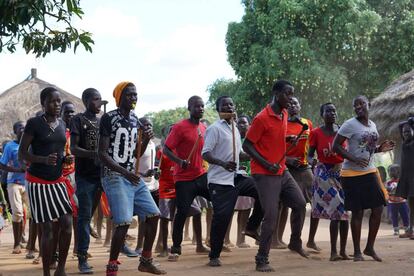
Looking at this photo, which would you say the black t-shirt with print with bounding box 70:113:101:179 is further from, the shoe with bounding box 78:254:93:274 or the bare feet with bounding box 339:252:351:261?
the bare feet with bounding box 339:252:351:261

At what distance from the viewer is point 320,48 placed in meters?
27.9

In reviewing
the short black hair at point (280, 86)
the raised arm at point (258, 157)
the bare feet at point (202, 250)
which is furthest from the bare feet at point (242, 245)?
the short black hair at point (280, 86)

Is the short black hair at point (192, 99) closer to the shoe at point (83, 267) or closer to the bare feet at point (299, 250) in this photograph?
the bare feet at point (299, 250)

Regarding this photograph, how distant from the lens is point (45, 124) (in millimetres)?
7582

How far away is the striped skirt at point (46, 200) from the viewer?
→ 7.46m

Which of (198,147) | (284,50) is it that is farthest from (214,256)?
(284,50)

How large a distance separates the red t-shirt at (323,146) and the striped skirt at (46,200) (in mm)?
3433

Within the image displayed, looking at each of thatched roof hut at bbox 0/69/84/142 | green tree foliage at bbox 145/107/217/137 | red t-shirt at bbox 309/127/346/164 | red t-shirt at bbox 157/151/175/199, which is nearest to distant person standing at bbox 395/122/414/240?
red t-shirt at bbox 309/127/346/164

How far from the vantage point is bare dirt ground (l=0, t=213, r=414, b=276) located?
820 cm

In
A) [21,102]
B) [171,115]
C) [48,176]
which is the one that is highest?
[171,115]

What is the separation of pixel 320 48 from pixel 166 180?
18281mm

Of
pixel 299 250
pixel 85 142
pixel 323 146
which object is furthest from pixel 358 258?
pixel 85 142

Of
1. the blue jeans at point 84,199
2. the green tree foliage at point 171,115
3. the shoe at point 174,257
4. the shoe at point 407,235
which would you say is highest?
the green tree foliage at point 171,115

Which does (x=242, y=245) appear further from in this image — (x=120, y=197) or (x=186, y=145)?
(x=120, y=197)
